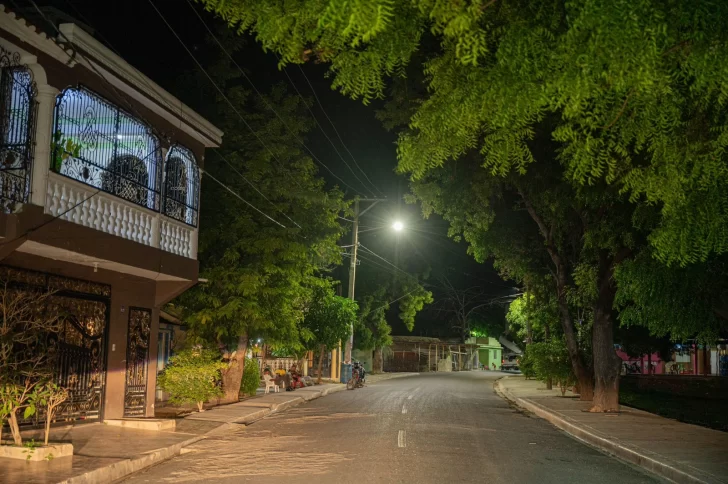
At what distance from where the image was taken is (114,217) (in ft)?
47.2

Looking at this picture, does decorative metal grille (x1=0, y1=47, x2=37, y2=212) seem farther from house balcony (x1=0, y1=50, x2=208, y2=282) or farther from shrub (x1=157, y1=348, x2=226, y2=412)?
shrub (x1=157, y1=348, x2=226, y2=412)

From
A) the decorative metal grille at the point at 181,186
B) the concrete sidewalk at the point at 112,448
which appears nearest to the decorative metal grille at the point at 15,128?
the concrete sidewalk at the point at 112,448

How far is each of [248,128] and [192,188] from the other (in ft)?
20.2

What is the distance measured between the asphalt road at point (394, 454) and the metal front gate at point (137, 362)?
8.77 ft

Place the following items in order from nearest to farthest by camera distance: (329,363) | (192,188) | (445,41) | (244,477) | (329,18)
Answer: (329,18)
(445,41)
(244,477)
(192,188)
(329,363)

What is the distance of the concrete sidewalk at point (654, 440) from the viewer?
11672 millimetres

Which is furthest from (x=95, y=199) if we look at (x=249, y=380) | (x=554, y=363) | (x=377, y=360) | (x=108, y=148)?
(x=377, y=360)

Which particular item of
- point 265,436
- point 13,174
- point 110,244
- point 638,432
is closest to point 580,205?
point 638,432

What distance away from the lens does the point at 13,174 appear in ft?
38.3

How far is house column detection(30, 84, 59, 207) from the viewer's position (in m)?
12.0

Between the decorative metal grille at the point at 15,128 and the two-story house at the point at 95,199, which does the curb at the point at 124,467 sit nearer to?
the two-story house at the point at 95,199

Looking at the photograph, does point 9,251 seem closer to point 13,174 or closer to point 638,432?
point 13,174

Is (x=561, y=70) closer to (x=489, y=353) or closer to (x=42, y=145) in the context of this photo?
(x=42, y=145)

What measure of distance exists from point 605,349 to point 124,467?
52.0 feet
